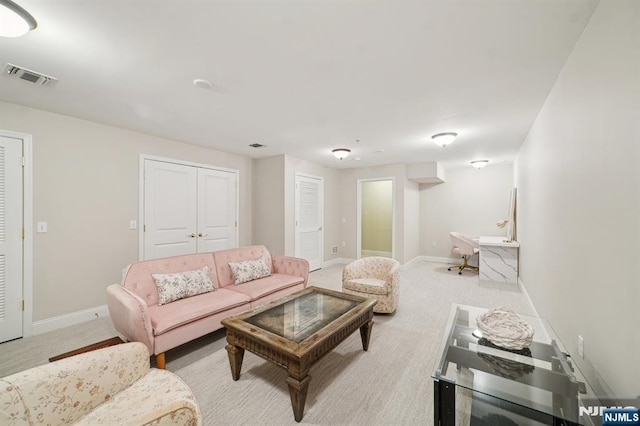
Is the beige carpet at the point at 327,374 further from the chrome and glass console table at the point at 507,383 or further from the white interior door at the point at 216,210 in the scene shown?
the white interior door at the point at 216,210

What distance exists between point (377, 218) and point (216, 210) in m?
4.96

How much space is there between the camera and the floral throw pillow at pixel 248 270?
10.9 ft

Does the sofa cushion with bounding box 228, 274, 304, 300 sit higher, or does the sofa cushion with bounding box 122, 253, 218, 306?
the sofa cushion with bounding box 122, 253, 218, 306

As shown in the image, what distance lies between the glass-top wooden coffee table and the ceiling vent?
2598 millimetres

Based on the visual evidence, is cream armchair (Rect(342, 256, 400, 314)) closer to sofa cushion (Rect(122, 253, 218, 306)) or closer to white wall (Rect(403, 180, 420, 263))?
sofa cushion (Rect(122, 253, 218, 306))

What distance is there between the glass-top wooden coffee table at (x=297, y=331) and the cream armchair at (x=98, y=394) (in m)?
0.57

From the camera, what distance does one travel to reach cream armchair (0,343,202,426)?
114cm

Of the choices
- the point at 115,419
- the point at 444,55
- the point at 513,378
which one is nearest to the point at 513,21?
the point at 444,55

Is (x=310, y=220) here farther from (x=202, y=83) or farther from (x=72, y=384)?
(x=72, y=384)

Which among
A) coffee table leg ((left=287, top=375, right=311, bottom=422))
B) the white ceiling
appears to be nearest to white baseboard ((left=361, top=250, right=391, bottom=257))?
the white ceiling

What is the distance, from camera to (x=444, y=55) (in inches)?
75.2

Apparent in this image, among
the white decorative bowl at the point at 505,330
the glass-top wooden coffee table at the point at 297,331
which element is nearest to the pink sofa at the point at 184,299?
the glass-top wooden coffee table at the point at 297,331

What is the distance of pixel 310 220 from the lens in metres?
5.89

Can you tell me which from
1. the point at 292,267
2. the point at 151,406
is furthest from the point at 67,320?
the point at 151,406
